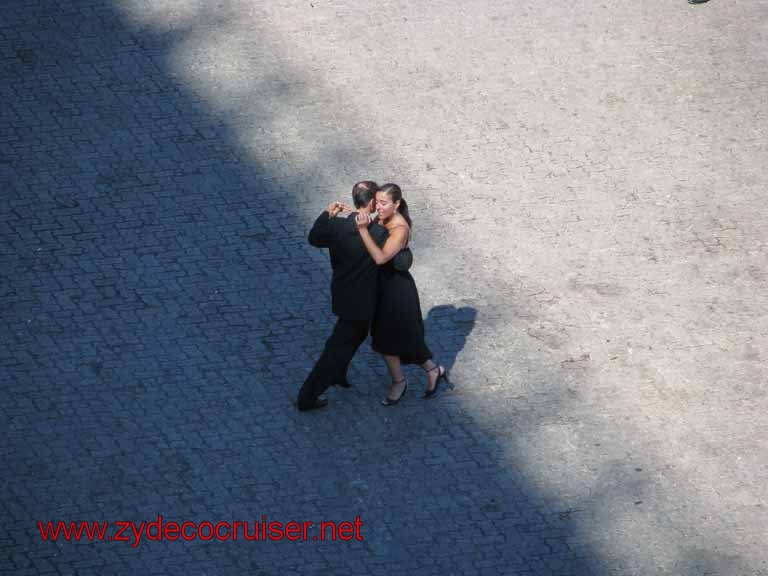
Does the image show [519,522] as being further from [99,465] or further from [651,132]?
[651,132]

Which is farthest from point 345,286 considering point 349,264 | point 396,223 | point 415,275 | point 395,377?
point 415,275

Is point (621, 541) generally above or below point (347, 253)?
below

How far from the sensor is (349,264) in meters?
8.09

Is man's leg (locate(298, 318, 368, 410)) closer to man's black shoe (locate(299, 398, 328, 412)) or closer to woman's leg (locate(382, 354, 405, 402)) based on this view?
man's black shoe (locate(299, 398, 328, 412))

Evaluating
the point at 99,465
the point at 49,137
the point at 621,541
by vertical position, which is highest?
the point at 49,137

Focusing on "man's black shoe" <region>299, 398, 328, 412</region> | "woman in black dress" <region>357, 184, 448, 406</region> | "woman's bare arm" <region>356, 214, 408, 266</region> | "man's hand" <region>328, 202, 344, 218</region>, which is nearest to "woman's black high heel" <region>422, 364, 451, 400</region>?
"woman in black dress" <region>357, 184, 448, 406</region>

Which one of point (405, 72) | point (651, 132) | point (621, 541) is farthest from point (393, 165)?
point (621, 541)

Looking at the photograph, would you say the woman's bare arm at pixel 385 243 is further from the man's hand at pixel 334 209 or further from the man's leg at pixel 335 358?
the man's leg at pixel 335 358

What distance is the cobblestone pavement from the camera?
7.89 meters

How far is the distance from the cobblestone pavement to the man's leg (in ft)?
0.82

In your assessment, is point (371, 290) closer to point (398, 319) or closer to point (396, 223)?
point (398, 319)

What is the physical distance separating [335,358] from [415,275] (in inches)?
63.9

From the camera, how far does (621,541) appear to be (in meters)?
7.78

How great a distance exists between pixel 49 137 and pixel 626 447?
5964mm
